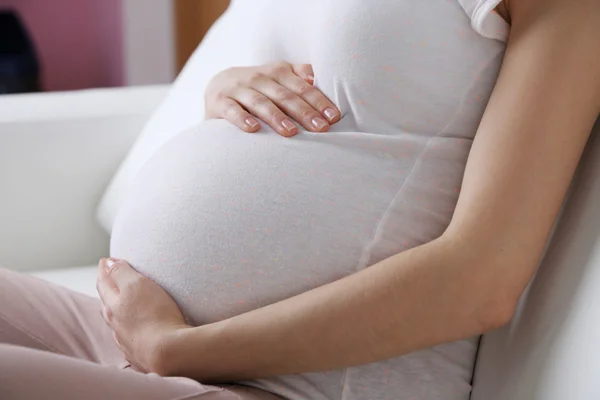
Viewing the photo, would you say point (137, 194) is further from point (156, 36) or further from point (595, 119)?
point (156, 36)

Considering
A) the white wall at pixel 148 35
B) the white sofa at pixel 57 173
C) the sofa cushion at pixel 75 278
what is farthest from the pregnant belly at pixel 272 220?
the white wall at pixel 148 35

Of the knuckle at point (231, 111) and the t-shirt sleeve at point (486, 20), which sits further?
the knuckle at point (231, 111)

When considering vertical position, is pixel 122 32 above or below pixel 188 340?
below

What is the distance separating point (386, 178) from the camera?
2.89 ft

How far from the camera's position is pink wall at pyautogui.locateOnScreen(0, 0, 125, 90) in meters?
3.54

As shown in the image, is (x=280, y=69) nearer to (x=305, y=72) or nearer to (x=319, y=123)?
(x=305, y=72)

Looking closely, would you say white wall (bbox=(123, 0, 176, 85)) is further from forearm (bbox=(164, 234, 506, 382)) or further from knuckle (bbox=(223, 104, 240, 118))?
forearm (bbox=(164, 234, 506, 382))

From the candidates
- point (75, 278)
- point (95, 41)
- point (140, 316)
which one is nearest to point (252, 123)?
point (140, 316)

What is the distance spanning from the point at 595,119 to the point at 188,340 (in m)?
0.44

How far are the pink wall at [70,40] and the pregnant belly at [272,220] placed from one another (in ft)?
8.82

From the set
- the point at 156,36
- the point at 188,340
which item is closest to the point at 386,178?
the point at 188,340

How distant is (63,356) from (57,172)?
0.72 metres

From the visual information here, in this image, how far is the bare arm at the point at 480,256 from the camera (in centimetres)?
79

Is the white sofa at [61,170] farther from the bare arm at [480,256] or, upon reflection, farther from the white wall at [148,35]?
the white wall at [148,35]
